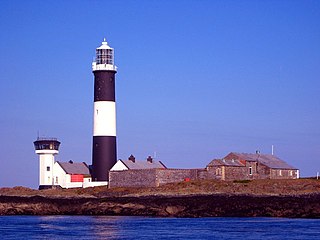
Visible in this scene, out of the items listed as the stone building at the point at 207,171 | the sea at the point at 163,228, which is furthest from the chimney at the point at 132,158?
the sea at the point at 163,228

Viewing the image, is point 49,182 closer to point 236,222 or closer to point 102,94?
point 102,94

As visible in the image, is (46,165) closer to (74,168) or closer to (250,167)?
(74,168)

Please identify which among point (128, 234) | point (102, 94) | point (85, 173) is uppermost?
point (102, 94)

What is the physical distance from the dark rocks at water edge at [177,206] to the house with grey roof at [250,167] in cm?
1031

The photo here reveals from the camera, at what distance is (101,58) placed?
2771 inches

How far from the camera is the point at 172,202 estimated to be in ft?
192

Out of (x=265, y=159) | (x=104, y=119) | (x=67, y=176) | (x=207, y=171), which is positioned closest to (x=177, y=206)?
(x=207, y=171)

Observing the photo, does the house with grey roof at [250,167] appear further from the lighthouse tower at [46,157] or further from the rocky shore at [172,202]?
the lighthouse tower at [46,157]

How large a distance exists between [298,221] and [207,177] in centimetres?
2315

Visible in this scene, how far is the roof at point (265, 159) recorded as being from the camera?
244 feet

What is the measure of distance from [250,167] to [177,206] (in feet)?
62.2

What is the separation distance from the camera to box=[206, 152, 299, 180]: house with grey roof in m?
70.6

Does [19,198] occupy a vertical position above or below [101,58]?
below

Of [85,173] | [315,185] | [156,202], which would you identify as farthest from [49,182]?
[315,185]
